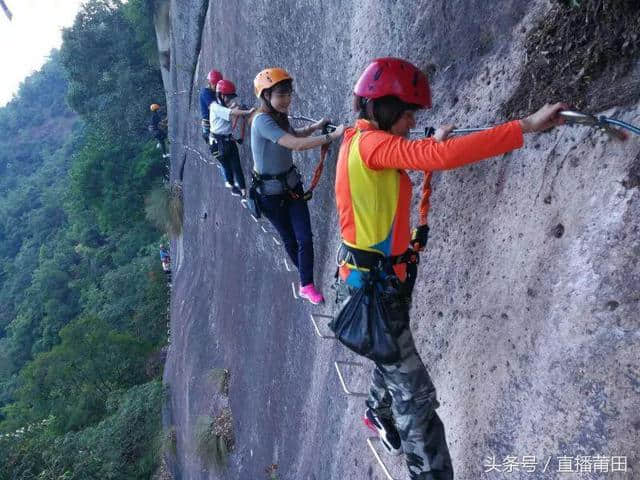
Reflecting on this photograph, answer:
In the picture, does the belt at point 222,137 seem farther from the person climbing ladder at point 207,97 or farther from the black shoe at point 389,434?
the black shoe at point 389,434

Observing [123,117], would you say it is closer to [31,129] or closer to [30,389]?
[30,389]

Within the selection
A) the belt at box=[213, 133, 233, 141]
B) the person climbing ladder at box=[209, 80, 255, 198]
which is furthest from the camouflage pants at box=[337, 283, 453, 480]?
the belt at box=[213, 133, 233, 141]

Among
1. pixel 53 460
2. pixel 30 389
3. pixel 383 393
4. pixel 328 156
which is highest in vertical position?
pixel 328 156

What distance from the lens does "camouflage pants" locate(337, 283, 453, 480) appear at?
9.63ft

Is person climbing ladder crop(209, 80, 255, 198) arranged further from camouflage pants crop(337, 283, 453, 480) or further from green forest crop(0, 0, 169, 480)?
green forest crop(0, 0, 169, 480)

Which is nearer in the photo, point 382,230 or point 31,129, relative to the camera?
point 382,230

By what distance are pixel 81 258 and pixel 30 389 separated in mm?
12367

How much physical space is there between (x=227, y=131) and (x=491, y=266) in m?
4.65

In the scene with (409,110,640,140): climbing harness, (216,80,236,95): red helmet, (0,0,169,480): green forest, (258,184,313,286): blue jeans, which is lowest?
(0,0,169,480): green forest

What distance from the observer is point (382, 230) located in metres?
2.74

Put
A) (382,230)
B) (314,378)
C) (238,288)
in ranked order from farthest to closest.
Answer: (238,288)
(314,378)
(382,230)

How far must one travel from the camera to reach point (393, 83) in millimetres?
2510

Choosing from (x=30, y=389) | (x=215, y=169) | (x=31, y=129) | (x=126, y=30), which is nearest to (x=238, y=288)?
(x=215, y=169)

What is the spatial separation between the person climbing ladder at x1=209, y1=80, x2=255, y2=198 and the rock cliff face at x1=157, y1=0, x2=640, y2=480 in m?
0.71
